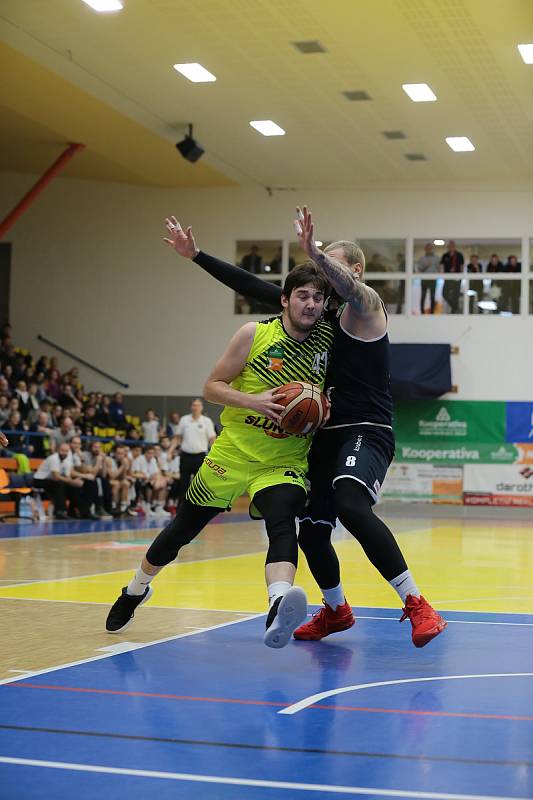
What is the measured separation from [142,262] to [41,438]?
1030 cm

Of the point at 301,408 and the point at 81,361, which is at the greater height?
the point at 81,361

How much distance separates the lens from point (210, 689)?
415 cm

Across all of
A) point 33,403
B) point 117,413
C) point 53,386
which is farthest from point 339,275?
point 117,413

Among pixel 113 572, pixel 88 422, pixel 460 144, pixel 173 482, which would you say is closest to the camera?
pixel 113 572

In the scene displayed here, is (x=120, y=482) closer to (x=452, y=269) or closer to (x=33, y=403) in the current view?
(x=33, y=403)

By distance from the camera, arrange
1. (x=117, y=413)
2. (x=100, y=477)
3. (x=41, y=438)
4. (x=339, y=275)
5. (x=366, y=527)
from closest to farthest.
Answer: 1. (x=339, y=275)
2. (x=366, y=527)
3. (x=100, y=477)
4. (x=41, y=438)
5. (x=117, y=413)

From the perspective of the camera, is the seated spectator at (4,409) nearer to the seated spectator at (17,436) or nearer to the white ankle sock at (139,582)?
the seated spectator at (17,436)

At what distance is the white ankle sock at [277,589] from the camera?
4408mm

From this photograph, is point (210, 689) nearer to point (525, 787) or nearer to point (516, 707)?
point (516, 707)

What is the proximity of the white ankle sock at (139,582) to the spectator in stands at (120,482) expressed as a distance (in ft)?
42.0

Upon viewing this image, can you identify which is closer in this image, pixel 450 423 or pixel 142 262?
pixel 450 423

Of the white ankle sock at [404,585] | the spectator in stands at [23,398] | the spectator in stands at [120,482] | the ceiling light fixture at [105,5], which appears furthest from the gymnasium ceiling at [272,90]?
the white ankle sock at [404,585]

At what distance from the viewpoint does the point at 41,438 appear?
1902cm

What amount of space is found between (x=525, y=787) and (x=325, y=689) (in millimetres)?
1371
